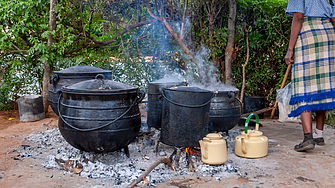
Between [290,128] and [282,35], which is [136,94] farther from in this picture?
[282,35]

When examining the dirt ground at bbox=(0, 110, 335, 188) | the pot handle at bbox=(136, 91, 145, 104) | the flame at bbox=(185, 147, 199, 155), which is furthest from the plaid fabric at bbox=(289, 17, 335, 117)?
the pot handle at bbox=(136, 91, 145, 104)

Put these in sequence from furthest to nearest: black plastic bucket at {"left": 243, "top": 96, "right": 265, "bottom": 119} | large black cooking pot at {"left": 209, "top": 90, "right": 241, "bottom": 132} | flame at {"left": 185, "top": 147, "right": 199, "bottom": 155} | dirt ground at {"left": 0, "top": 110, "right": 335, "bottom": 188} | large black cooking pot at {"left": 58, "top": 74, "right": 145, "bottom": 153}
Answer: black plastic bucket at {"left": 243, "top": 96, "right": 265, "bottom": 119}
large black cooking pot at {"left": 209, "top": 90, "right": 241, "bottom": 132}
flame at {"left": 185, "top": 147, "right": 199, "bottom": 155}
large black cooking pot at {"left": 58, "top": 74, "right": 145, "bottom": 153}
dirt ground at {"left": 0, "top": 110, "right": 335, "bottom": 188}

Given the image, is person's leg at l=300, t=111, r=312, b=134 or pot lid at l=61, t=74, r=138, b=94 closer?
pot lid at l=61, t=74, r=138, b=94

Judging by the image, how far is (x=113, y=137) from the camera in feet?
Answer: 9.70

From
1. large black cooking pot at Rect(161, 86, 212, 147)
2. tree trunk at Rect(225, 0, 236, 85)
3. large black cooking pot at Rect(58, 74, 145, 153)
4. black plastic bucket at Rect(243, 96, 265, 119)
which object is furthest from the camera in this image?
black plastic bucket at Rect(243, 96, 265, 119)

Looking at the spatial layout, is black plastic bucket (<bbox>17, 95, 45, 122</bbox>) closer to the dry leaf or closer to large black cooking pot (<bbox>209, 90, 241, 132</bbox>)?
the dry leaf

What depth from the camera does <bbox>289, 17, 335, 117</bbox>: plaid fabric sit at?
Answer: 350 cm

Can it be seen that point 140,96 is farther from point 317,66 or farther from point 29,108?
point 29,108

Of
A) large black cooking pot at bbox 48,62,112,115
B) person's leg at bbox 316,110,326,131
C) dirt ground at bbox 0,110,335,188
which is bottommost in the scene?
dirt ground at bbox 0,110,335,188

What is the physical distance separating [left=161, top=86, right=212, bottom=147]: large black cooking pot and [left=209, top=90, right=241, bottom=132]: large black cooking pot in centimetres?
75

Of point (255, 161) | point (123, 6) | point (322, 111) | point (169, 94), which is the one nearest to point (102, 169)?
point (169, 94)

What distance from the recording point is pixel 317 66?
11.6 feet

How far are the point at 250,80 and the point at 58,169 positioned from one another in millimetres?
4936

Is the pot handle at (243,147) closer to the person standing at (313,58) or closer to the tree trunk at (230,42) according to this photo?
the person standing at (313,58)
